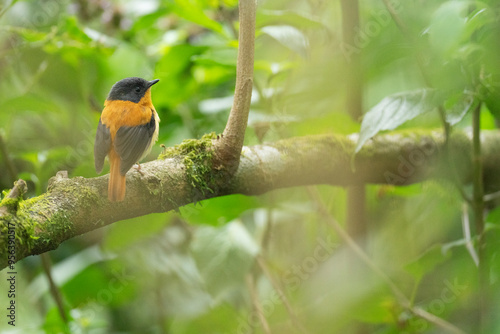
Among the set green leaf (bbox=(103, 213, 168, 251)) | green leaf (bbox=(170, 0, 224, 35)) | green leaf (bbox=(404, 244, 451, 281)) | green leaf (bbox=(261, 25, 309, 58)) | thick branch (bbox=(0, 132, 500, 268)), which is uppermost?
green leaf (bbox=(170, 0, 224, 35))

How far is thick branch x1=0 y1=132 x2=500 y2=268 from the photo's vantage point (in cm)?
123

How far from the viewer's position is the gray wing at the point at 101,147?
5.84 feet

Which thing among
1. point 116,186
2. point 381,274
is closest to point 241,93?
point 116,186

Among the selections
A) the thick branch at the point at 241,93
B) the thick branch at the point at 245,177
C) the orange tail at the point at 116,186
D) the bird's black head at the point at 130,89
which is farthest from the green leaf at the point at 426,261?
the bird's black head at the point at 130,89

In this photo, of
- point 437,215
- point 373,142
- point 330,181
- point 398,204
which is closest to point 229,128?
point 330,181

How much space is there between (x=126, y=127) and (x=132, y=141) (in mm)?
103

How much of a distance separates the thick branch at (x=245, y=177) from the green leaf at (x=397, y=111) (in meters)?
0.34

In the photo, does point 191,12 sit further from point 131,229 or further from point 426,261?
point 426,261

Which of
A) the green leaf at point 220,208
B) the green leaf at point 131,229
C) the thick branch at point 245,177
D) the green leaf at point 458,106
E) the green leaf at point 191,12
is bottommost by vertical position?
the green leaf at point 131,229

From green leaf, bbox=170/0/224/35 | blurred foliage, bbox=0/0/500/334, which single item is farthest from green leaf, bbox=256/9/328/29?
green leaf, bbox=170/0/224/35

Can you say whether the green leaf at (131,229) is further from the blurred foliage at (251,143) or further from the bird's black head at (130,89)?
the bird's black head at (130,89)

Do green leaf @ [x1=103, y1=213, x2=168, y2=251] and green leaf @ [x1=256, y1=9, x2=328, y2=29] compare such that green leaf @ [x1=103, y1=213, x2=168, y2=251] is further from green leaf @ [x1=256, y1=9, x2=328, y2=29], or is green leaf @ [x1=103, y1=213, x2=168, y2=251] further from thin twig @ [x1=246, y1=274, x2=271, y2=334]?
green leaf @ [x1=256, y1=9, x2=328, y2=29]

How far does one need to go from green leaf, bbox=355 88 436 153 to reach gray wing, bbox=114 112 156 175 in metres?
0.80

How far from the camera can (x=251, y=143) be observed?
264 cm
